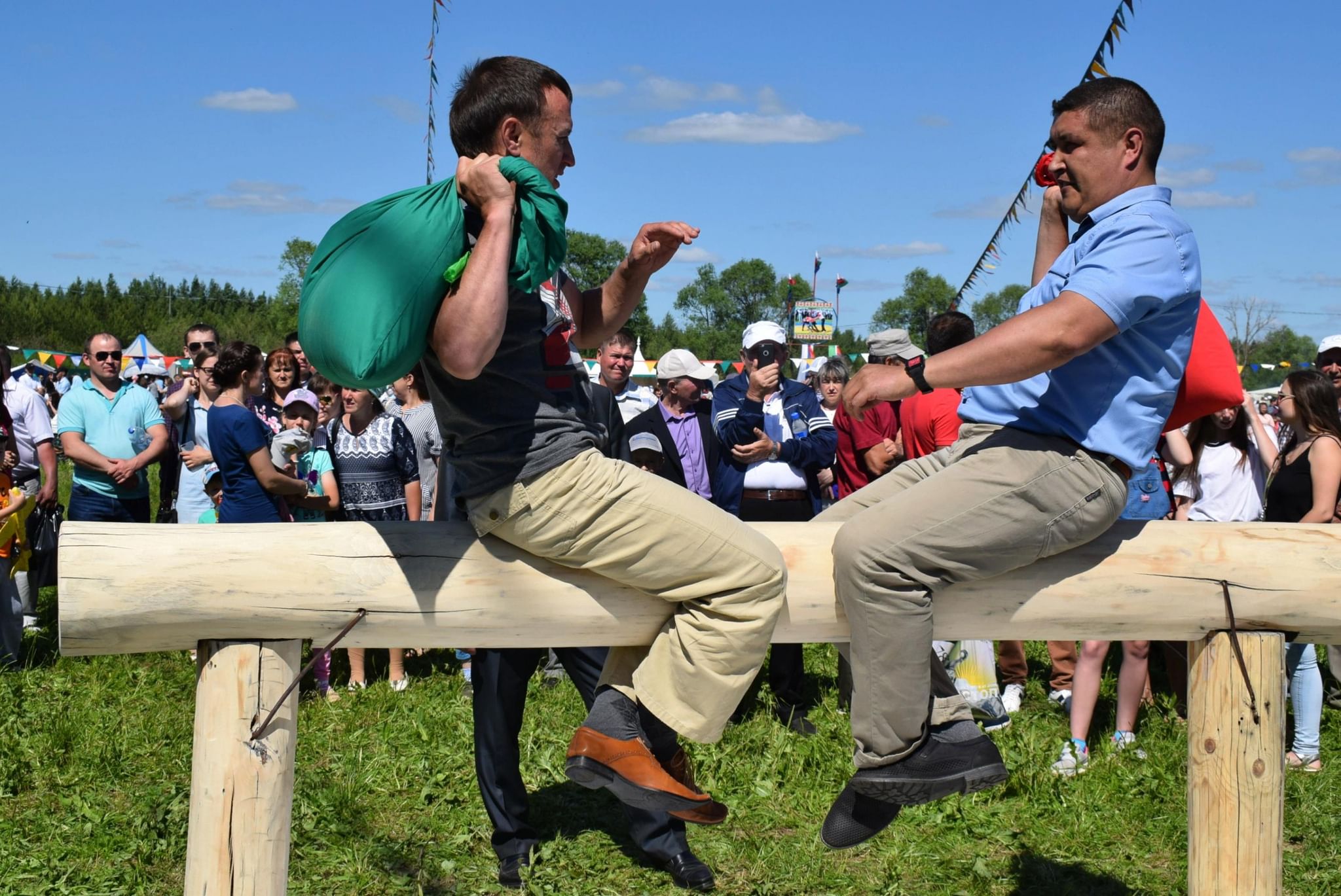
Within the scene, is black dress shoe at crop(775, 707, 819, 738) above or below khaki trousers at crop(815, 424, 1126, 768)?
below

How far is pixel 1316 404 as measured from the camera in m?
6.10

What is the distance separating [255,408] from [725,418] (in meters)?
3.63

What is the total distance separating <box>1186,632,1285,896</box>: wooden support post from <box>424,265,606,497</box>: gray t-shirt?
198 centimetres

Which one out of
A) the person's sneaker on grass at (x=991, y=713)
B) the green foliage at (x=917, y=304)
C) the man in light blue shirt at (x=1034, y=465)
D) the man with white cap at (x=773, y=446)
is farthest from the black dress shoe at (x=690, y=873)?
the green foliage at (x=917, y=304)

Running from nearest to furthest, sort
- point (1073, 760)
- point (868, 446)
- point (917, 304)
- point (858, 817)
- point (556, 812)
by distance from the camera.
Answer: point (858, 817)
point (556, 812)
point (1073, 760)
point (868, 446)
point (917, 304)

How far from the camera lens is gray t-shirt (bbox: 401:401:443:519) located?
22.2 ft

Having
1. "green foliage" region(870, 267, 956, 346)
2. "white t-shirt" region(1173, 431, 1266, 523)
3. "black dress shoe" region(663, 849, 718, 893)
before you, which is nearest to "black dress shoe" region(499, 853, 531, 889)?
"black dress shoe" region(663, 849, 718, 893)

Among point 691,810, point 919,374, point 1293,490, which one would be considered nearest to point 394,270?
point 919,374

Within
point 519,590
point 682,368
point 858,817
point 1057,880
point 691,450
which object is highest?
point 682,368

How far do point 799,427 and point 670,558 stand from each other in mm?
3662

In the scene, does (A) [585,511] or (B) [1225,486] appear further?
(B) [1225,486]

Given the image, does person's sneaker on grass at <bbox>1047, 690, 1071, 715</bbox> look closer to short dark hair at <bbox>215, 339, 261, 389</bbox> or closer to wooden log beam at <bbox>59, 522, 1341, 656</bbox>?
wooden log beam at <bbox>59, 522, 1341, 656</bbox>

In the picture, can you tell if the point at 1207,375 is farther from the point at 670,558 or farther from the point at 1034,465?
the point at 670,558

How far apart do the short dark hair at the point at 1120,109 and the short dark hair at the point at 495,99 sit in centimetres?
141
